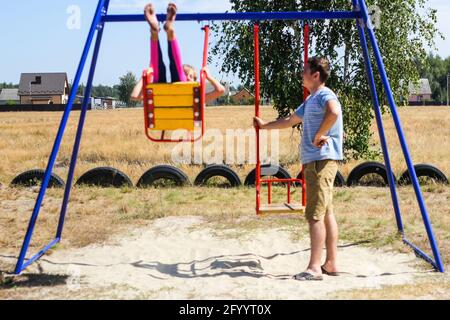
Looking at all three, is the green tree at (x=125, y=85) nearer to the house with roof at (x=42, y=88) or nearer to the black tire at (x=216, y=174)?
the house with roof at (x=42, y=88)

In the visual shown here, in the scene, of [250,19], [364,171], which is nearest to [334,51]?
[364,171]

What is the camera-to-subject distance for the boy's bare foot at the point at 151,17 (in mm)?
4633

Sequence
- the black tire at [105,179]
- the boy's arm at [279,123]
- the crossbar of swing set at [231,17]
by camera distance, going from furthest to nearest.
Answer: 1. the black tire at [105,179]
2. the crossbar of swing set at [231,17]
3. the boy's arm at [279,123]

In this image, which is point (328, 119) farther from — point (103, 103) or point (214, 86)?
point (103, 103)

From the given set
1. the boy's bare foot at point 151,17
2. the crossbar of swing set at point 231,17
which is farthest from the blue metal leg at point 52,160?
the boy's bare foot at point 151,17

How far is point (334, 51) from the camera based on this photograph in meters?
12.6

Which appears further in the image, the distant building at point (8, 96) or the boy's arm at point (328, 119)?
the distant building at point (8, 96)

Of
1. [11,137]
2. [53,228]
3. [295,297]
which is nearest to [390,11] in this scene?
[53,228]

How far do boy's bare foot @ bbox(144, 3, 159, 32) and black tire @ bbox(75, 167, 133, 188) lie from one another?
5.24 m

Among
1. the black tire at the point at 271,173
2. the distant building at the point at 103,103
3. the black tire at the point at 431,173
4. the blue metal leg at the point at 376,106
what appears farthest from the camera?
the distant building at the point at 103,103

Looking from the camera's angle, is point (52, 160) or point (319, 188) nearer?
point (319, 188)

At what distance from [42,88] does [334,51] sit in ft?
306

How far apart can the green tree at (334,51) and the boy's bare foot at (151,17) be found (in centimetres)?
739

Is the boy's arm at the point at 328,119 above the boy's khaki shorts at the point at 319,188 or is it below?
above
